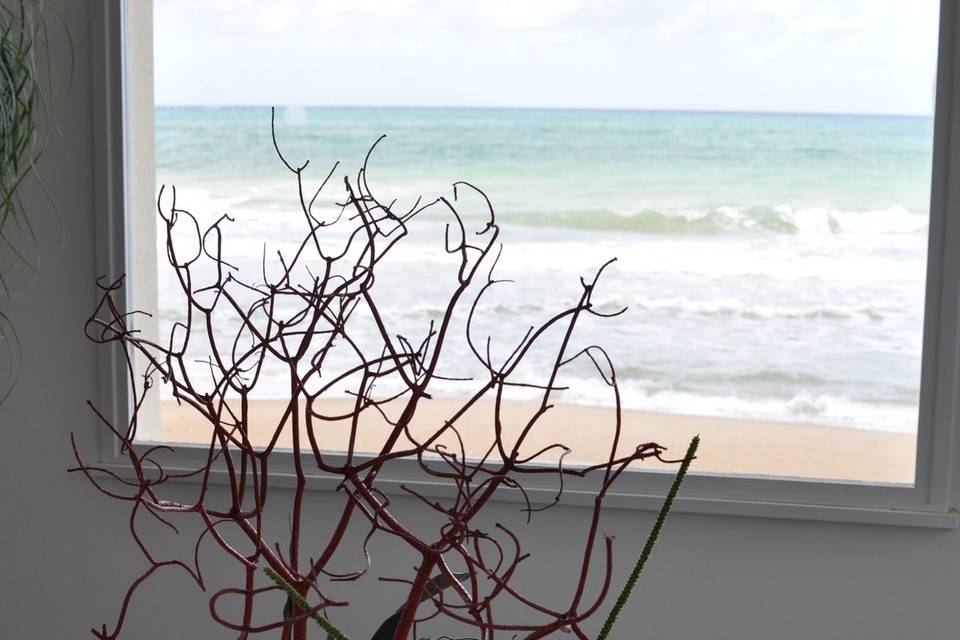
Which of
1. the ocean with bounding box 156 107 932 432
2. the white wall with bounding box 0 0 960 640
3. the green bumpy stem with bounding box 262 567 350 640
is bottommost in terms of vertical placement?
the white wall with bounding box 0 0 960 640

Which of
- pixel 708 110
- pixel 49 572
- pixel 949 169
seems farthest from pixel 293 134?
pixel 949 169

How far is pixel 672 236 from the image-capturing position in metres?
2.18

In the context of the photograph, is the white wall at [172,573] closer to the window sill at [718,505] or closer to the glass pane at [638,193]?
the window sill at [718,505]

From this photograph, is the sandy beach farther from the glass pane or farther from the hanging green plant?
the hanging green plant

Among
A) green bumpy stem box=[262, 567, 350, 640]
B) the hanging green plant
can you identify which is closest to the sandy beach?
the hanging green plant

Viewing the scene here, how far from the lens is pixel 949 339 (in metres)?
1.84

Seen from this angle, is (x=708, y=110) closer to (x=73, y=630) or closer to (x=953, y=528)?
(x=953, y=528)

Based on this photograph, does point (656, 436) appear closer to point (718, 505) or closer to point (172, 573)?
point (718, 505)

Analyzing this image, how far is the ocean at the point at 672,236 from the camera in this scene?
1.98m

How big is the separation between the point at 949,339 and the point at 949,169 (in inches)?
11.2

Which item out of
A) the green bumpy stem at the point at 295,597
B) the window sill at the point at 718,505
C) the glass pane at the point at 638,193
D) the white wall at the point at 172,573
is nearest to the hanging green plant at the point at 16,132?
the white wall at the point at 172,573

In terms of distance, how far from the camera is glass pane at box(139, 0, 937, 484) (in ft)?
6.49

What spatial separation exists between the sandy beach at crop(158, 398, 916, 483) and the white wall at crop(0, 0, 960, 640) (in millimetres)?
121

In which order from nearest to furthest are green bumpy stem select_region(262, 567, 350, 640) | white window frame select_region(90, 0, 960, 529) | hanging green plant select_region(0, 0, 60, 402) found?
green bumpy stem select_region(262, 567, 350, 640)
white window frame select_region(90, 0, 960, 529)
hanging green plant select_region(0, 0, 60, 402)
